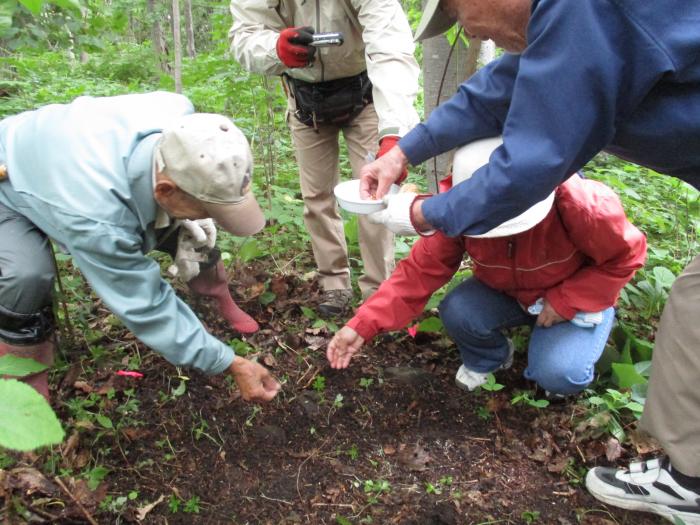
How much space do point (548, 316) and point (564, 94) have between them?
1184mm

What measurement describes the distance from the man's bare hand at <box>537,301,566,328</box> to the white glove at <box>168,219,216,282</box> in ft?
5.22

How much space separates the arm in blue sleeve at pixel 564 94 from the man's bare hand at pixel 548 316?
830mm

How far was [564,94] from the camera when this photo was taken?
1229 mm

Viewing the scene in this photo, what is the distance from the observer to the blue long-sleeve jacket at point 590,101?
1.14 metres

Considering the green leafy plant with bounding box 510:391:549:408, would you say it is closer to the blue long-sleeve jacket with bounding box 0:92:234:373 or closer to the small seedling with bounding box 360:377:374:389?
the small seedling with bounding box 360:377:374:389

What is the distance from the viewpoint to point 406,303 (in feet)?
7.29

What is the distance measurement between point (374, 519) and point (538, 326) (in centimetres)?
105

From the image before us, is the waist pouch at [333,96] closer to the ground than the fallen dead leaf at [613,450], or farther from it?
farther from it

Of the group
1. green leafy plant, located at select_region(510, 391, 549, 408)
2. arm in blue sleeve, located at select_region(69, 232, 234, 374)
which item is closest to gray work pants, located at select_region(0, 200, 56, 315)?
arm in blue sleeve, located at select_region(69, 232, 234, 374)

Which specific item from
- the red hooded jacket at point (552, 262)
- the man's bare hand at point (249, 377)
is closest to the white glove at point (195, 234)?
the man's bare hand at point (249, 377)

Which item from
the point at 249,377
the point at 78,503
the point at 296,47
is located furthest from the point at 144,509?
the point at 296,47

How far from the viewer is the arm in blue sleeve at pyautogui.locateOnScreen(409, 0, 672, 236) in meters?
1.16

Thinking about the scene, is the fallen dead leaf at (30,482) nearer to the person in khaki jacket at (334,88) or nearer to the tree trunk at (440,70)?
the person in khaki jacket at (334,88)

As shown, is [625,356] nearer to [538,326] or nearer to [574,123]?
[538,326]
